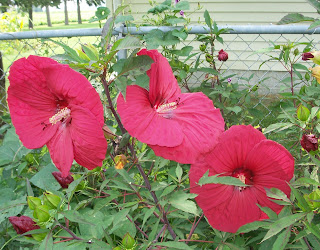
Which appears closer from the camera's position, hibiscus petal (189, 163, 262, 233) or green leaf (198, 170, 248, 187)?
green leaf (198, 170, 248, 187)

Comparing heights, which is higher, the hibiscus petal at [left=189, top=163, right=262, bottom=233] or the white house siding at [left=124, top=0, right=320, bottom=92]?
the white house siding at [left=124, top=0, right=320, bottom=92]

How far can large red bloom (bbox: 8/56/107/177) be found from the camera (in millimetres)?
588

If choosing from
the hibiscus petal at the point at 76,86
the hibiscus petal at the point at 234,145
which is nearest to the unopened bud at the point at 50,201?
the hibiscus petal at the point at 76,86

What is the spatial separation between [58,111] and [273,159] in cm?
43

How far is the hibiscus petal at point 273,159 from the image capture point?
698mm

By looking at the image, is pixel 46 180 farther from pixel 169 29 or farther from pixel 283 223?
pixel 169 29

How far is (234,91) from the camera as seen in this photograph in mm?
1637

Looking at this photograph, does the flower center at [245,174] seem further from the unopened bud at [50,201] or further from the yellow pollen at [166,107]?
the unopened bud at [50,201]

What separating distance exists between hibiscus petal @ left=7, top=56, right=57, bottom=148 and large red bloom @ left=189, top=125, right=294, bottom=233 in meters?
0.30

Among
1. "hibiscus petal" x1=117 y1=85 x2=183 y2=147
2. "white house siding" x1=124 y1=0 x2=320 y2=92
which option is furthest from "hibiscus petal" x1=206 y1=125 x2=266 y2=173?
"white house siding" x1=124 y1=0 x2=320 y2=92

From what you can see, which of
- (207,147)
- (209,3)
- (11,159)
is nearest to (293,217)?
(207,147)

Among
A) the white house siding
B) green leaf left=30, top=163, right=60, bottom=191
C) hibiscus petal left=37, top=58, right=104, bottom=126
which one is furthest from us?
the white house siding

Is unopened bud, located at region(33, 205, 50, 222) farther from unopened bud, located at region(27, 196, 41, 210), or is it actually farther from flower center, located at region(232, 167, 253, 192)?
flower center, located at region(232, 167, 253, 192)

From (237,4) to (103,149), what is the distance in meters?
5.13
